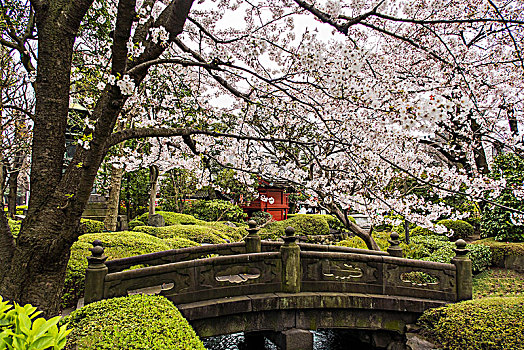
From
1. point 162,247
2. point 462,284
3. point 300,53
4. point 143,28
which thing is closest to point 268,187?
point 162,247

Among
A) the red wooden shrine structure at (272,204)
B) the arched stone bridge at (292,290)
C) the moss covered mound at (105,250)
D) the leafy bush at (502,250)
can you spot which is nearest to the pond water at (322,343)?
the arched stone bridge at (292,290)

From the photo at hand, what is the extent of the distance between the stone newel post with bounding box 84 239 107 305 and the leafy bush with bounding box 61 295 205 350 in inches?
24.7

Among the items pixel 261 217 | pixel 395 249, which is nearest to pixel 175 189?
pixel 261 217

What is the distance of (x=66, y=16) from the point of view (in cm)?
335

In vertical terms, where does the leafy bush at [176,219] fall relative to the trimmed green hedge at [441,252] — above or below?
above

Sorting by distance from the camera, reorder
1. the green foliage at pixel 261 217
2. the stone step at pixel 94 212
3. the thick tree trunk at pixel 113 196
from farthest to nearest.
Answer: the green foliage at pixel 261 217 < the stone step at pixel 94 212 < the thick tree trunk at pixel 113 196

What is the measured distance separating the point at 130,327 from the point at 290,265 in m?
3.37

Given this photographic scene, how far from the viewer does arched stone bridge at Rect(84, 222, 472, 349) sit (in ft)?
18.9

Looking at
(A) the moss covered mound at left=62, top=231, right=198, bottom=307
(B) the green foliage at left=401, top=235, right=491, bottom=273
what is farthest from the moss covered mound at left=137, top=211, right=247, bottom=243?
(B) the green foliage at left=401, top=235, right=491, bottom=273

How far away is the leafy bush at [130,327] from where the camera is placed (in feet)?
11.0

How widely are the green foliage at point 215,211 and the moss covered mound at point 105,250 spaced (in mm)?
7714

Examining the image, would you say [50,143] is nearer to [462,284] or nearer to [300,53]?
[300,53]

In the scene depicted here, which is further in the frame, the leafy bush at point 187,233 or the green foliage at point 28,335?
the leafy bush at point 187,233

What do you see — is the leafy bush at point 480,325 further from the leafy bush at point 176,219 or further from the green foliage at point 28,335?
the leafy bush at point 176,219
